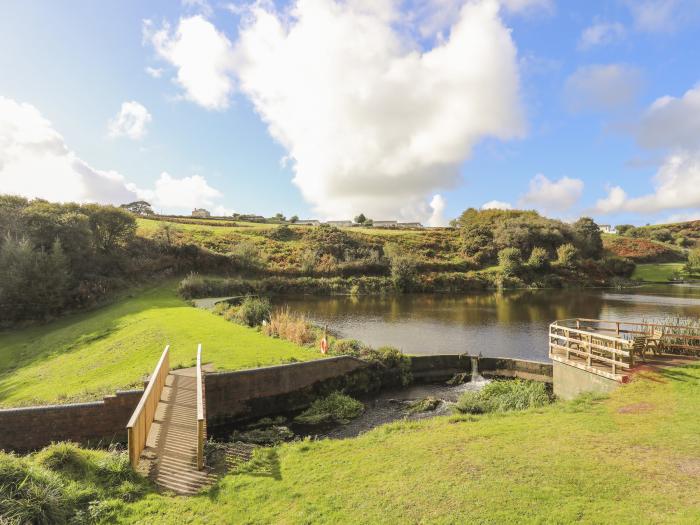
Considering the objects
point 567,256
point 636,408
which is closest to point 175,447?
point 636,408

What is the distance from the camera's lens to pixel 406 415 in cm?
1553

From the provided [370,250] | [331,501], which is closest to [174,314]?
[331,501]

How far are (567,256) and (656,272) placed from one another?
21333 millimetres

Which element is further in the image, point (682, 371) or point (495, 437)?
point (682, 371)

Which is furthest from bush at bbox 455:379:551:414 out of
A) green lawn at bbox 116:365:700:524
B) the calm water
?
the calm water

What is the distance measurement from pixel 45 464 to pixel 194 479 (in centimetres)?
279

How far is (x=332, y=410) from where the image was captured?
15844mm

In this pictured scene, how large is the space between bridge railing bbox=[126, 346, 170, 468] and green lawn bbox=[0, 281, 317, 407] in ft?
8.80

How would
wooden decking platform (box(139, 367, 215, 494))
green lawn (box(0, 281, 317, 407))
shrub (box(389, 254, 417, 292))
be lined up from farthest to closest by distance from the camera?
shrub (box(389, 254, 417, 292)) < green lawn (box(0, 281, 317, 407)) < wooden decking platform (box(139, 367, 215, 494))

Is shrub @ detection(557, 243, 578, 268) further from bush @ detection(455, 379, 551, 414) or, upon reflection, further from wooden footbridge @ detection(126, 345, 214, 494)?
wooden footbridge @ detection(126, 345, 214, 494)

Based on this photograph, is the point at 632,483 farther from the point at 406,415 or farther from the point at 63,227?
the point at 63,227

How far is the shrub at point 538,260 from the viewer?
69250 mm

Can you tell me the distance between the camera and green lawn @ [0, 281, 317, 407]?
15.5 metres

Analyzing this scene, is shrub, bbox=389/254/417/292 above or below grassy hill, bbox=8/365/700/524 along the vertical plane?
above
